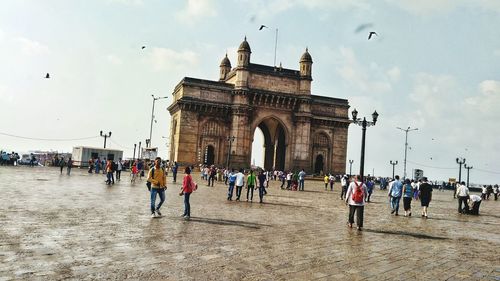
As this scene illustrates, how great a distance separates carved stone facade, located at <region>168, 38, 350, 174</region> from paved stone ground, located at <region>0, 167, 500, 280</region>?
37.5 m

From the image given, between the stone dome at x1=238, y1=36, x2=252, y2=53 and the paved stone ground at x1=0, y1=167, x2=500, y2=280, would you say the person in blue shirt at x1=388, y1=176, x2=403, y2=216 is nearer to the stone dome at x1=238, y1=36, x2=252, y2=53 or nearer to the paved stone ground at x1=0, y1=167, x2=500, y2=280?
Answer: the paved stone ground at x1=0, y1=167, x2=500, y2=280

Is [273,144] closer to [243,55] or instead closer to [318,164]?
[318,164]

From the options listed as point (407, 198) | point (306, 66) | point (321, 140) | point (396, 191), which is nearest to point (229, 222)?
point (396, 191)

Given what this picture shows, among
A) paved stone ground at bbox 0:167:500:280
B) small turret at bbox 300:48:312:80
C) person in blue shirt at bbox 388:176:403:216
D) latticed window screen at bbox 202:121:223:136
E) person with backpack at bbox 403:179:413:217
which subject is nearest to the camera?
paved stone ground at bbox 0:167:500:280

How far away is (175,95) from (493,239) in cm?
4829

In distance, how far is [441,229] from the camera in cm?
1234

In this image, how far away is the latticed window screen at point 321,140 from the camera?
56.2 m

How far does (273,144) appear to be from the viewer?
59438 mm

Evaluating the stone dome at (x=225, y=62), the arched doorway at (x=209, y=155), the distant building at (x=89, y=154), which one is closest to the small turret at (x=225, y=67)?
the stone dome at (x=225, y=62)

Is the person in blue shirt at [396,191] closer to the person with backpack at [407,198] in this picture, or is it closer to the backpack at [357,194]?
the person with backpack at [407,198]

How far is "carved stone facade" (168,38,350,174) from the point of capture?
4972 cm

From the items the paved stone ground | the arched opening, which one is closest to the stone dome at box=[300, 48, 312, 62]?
the arched opening

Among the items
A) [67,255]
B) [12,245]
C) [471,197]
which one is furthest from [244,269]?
[471,197]

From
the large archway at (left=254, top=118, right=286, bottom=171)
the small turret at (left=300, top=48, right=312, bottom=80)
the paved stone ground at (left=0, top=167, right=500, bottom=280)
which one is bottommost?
the paved stone ground at (left=0, top=167, right=500, bottom=280)
